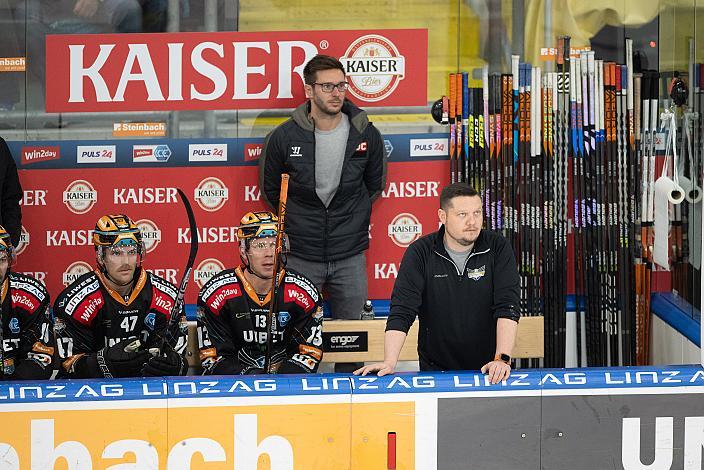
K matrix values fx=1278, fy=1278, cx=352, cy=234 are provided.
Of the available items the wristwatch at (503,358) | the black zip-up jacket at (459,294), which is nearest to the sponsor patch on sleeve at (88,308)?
the black zip-up jacket at (459,294)

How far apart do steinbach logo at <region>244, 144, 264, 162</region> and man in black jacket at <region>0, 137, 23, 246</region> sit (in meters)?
1.28

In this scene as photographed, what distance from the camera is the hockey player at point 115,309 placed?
574 centimetres

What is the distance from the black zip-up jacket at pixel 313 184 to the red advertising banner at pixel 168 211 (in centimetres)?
27

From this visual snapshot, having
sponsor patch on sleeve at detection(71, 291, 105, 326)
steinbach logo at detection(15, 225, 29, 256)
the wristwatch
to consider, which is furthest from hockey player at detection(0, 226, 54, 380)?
the wristwatch

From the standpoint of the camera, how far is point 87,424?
4664mm

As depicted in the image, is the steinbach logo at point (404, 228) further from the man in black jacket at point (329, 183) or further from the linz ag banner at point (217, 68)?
the linz ag banner at point (217, 68)

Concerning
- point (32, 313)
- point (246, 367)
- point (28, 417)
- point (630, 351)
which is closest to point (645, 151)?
point (630, 351)

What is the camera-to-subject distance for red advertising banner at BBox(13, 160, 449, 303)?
24.1 ft

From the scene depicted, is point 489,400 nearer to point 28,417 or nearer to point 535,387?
point 535,387

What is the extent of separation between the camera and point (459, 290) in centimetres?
533

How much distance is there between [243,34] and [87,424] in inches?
126

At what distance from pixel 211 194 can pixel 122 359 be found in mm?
2141

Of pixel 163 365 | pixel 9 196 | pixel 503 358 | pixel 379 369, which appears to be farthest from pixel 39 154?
pixel 503 358

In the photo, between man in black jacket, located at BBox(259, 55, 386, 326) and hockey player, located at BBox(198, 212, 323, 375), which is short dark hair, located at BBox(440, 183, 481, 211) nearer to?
hockey player, located at BBox(198, 212, 323, 375)
